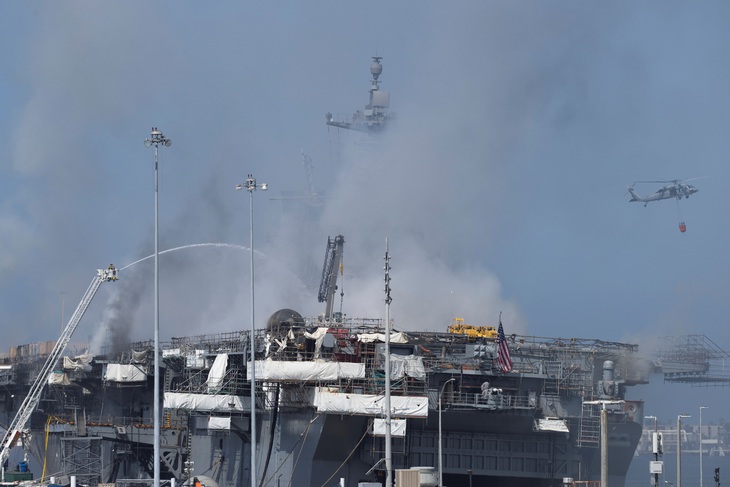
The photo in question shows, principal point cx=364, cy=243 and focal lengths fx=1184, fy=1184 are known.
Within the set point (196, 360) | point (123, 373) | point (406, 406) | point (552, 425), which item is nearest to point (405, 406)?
point (406, 406)

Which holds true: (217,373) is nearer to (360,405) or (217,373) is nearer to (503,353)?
(360,405)

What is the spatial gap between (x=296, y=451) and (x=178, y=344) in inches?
1161

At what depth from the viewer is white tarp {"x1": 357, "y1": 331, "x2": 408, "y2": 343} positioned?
76812 millimetres

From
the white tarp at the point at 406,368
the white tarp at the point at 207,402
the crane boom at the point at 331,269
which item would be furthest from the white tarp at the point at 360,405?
the crane boom at the point at 331,269

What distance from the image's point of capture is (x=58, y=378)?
110 meters

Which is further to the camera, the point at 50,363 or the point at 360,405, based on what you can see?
the point at 50,363

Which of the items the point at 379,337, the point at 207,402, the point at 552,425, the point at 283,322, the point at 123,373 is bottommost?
the point at 552,425

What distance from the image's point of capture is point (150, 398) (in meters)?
106

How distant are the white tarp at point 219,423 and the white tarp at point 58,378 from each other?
33.3 meters

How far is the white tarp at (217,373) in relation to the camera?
269ft

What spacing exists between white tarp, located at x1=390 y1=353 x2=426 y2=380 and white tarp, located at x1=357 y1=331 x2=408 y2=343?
201 centimetres

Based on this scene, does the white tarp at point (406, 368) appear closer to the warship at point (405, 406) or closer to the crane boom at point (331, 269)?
the warship at point (405, 406)

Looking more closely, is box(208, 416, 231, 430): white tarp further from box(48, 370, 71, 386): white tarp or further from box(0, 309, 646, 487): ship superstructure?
box(48, 370, 71, 386): white tarp

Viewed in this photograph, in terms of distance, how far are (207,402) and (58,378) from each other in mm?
33593
